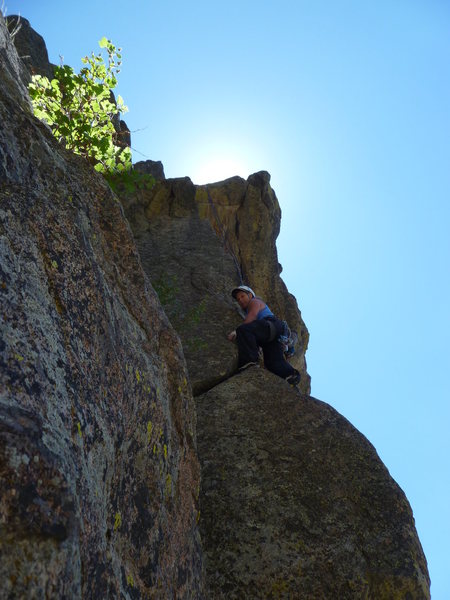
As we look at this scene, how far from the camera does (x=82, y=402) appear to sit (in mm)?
3439

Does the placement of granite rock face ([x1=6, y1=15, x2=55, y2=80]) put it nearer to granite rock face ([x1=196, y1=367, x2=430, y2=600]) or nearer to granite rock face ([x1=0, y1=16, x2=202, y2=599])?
granite rock face ([x1=0, y1=16, x2=202, y2=599])

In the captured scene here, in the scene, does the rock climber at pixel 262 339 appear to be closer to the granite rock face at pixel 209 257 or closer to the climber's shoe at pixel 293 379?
the climber's shoe at pixel 293 379

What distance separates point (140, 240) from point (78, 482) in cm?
1214

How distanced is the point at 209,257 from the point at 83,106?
4.90m

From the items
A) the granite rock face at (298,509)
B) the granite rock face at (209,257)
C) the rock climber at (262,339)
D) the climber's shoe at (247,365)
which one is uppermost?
the granite rock face at (209,257)

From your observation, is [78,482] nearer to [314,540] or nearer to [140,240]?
[314,540]

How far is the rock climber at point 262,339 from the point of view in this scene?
9.80m

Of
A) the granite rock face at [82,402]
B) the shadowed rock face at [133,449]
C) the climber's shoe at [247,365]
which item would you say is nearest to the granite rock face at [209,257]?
the climber's shoe at [247,365]

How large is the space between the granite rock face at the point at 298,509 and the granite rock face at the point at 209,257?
5.79 feet

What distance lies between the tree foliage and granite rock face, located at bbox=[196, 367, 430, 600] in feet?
21.3

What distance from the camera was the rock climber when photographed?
9.80 metres

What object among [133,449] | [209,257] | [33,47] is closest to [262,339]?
[209,257]

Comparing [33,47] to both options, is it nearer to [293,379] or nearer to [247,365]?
[247,365]

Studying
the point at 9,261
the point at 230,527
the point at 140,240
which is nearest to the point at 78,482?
the point at 9,261
